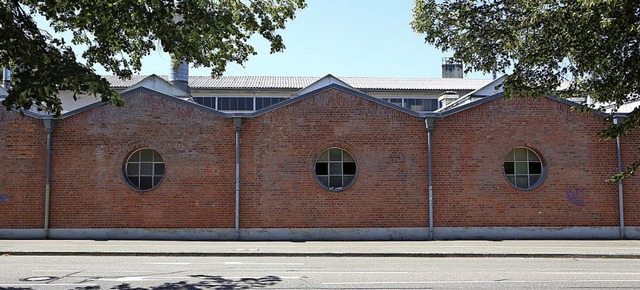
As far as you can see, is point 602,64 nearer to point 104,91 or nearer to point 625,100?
point 625,100

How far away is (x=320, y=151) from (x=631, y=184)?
9.81m

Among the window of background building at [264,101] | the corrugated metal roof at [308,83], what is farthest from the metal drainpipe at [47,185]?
the window of background building at [264,101]

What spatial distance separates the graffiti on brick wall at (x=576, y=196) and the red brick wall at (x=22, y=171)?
1638 centimetres

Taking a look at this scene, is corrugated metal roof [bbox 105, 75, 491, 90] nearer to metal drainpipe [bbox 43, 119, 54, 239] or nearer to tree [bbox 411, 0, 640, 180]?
metal drainpipe [bbox 43, 119, 54, 239]

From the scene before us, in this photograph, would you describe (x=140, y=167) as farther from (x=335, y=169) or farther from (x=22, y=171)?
(x=335, y=169)

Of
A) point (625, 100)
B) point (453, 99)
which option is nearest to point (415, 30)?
point (625, 100)

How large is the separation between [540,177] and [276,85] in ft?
87.8

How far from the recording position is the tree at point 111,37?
30.6 feet

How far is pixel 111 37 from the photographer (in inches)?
452

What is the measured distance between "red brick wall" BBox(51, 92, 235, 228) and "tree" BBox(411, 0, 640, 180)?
9.72 m

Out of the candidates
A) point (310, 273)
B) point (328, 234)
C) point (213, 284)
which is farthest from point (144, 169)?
point (213, 284)

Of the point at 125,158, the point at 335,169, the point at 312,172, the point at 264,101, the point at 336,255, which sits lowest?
the point at 336,255

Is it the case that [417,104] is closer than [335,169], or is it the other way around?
[335,169]

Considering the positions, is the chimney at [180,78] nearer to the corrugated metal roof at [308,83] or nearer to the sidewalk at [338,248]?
the corrugated metal roof at [308,83]
